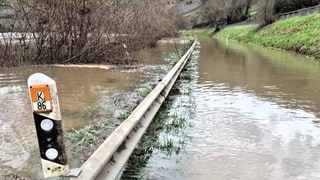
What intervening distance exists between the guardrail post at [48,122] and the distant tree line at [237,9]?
152 feet

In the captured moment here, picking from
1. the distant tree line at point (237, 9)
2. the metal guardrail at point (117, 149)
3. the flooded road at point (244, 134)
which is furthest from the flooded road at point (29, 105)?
the distant tree line at point (237, 9)

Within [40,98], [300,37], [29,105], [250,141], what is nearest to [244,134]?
[250,141]

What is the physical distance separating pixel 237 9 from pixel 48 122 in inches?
3038

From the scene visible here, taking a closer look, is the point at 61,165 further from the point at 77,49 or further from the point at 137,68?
the point at 77,49

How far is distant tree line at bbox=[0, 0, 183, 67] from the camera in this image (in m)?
15.1

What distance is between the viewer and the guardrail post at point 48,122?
3254mm

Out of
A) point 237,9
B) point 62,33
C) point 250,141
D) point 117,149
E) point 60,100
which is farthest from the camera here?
point 237,9

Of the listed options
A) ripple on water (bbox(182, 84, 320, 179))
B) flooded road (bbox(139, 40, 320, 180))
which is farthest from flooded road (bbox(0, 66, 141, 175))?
ripple on water (bbox(182, 84, 320, 179))

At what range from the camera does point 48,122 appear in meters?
3.35

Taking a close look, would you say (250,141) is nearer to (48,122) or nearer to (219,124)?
(219,124)

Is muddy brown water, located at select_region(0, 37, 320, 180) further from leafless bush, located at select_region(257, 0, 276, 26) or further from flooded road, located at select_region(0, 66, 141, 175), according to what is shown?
leafless bush, located at select_region(257, 0, 276, 26)

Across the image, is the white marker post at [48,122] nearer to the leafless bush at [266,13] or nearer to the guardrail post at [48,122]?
the guardrail post at [48,122]

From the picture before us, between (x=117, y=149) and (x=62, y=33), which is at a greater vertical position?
(x=62, y=33)

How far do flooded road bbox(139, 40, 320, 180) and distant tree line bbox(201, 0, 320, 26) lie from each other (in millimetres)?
38923
